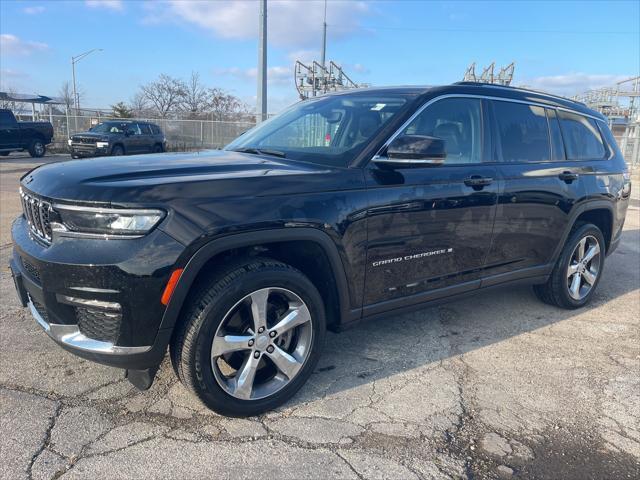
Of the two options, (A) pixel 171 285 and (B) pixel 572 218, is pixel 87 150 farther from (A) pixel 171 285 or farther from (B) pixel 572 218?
(A) pixel 171 285

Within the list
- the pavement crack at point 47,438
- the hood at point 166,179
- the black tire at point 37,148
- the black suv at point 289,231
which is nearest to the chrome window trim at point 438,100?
the black suv at point 289,231

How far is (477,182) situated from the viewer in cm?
367

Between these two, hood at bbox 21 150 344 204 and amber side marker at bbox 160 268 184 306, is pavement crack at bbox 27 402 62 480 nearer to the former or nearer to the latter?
amber side marker at bbox 160 268 184 306

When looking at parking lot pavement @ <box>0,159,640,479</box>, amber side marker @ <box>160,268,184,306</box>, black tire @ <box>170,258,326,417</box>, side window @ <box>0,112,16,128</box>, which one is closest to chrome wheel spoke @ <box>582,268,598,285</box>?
parking lot pavement @ <box>0,159,640,479</box>

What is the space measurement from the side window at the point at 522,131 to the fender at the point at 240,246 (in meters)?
1.78

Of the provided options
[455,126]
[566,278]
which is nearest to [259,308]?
[455,126]

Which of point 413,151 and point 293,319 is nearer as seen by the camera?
point 293,319

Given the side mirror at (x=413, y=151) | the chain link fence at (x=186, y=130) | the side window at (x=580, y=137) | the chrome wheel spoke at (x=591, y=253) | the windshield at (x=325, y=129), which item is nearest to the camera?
the side mirror at (x=413, y=151)

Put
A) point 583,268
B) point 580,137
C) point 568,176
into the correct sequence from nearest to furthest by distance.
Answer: point 568,176 → point 580,137 → point 583,268

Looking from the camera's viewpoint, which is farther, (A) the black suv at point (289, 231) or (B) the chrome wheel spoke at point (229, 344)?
(B) the chrome wheel spoke at point (229, 344)

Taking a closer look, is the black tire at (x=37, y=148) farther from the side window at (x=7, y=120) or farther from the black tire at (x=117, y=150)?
the black tire at (x=117, y=150)

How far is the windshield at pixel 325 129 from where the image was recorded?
336 centimetres

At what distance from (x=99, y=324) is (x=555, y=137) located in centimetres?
391

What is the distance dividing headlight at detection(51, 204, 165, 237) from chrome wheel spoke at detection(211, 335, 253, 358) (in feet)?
2.25
